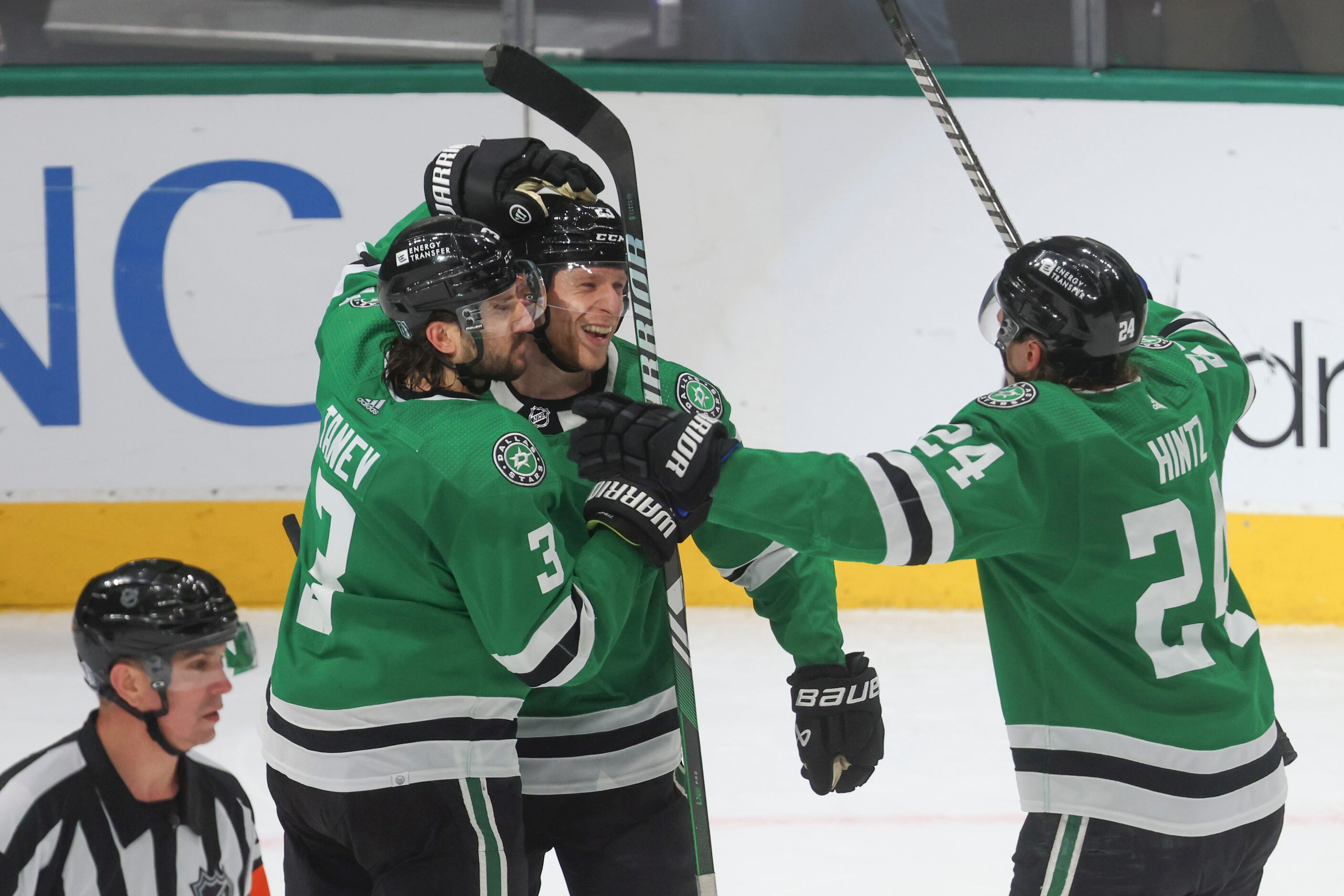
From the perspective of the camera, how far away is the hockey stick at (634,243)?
1.89 m

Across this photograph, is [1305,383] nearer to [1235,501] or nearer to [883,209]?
[1235,501]

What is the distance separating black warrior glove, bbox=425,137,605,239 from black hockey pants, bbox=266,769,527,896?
0.74m

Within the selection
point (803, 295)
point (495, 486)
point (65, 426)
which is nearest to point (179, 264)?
point (65, 426)

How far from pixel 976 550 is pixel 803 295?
3.18 meters

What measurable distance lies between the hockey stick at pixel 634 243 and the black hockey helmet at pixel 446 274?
252 mm

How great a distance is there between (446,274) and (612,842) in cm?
78

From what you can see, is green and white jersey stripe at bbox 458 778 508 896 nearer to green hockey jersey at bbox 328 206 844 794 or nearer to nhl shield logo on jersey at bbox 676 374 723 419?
green hockey jersey at bbox 328 206 844 794

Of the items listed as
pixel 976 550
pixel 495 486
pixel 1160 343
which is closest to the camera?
pixel 495 486

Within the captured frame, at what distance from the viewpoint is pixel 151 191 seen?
4734mm

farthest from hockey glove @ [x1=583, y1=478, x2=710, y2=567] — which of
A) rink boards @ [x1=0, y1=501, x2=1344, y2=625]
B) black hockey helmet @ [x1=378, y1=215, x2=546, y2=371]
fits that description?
rink boards @ [x1=0, y1=501, x2=1344, y2=625]

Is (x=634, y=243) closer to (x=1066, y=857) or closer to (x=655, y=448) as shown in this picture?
(x=655, y=448)

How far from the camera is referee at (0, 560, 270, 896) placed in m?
1.43

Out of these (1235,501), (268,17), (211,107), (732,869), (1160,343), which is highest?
(268,17)

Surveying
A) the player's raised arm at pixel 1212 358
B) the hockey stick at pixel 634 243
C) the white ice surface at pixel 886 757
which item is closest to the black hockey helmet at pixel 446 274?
the hockey stick at pixel 634 243
